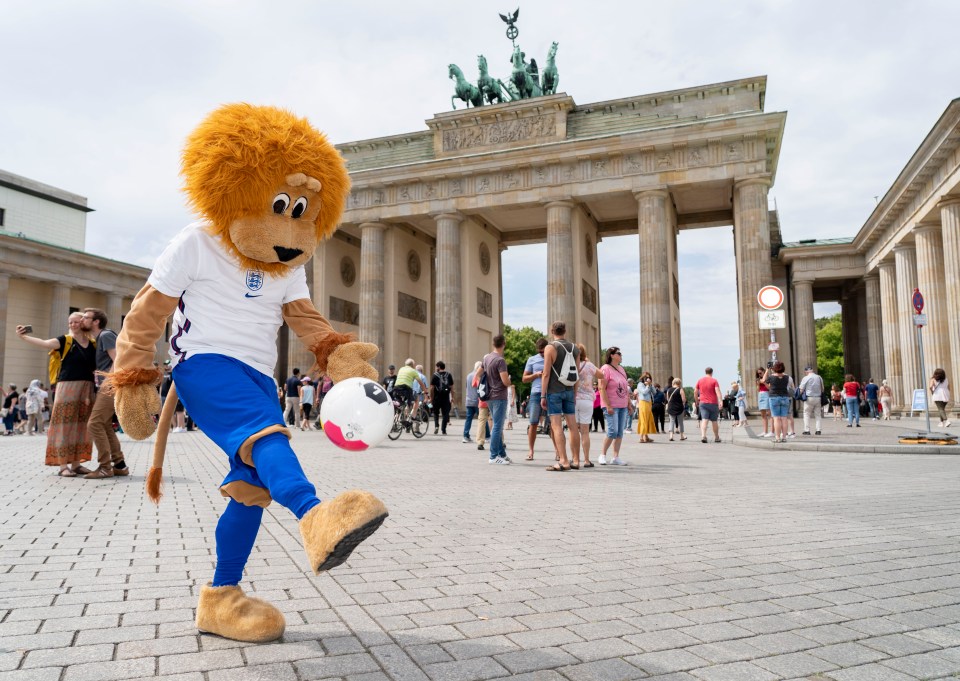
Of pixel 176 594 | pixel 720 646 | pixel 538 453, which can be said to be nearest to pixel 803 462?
pixel 538 453

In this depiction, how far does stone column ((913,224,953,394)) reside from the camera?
27.1 meters

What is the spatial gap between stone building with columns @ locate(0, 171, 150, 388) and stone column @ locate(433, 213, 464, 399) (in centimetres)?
1910

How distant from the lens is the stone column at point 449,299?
3456 cm

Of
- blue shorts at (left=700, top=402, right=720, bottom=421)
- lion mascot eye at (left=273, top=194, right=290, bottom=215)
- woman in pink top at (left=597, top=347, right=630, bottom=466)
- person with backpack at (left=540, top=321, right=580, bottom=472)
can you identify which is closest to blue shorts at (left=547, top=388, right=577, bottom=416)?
person with backpack at (left=540, top=321, right=580, bottom=472)

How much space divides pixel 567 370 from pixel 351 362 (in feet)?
21.3

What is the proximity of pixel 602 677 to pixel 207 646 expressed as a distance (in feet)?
4.75

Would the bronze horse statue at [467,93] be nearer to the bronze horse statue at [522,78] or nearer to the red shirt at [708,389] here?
the bronze horse statue at [522,78]

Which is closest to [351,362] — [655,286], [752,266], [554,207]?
[655,286]

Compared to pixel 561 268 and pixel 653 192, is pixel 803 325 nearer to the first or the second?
pixel 653 192

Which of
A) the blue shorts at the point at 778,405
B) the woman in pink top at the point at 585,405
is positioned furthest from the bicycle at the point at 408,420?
the blue shorts at the point at 778,405

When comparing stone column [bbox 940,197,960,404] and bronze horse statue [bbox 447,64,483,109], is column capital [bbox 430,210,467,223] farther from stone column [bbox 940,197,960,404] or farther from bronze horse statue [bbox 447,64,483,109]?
stone column [bbox 940,197,960,404]

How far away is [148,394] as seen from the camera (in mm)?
2916

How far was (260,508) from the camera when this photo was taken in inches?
111

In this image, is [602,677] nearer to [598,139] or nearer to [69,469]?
[69,469]
